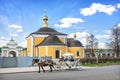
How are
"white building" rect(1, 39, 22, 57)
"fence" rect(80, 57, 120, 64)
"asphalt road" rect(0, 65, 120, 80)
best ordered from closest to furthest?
1. "white building" rect(1, 39, 22, 57)
2. "asphalt road" rect(0, 65, 120, 80)
3. "fence" rect(80, 57, 120, 64)

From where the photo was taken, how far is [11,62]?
2338 centimetres

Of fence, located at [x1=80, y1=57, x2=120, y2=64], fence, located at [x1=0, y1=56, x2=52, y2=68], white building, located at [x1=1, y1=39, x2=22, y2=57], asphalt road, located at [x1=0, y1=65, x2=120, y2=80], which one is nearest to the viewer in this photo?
white building, located at [x1=1, y1=39, x2=22, y2=57]

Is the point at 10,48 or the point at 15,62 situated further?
the point at 15,62

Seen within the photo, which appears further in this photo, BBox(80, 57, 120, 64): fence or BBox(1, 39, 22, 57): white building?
BBox(80, 57, 120, 64): fence

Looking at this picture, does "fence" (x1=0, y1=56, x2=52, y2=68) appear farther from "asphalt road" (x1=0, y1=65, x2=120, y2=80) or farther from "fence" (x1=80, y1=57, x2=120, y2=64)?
"asphalt road" (x1=0, y1=65, x2=120, y2=80)

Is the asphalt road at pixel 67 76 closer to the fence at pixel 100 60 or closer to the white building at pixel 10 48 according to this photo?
the white building at pixel 10 48

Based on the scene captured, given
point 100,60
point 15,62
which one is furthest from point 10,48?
point 100,60

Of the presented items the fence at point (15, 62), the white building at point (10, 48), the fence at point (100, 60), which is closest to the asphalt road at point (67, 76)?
the white building at point (10, 48)

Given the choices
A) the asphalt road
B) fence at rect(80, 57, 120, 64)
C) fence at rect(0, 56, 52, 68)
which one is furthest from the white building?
fence at rect(80, 57, 120, 64)

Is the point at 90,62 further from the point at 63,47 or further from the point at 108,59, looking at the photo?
the point at 63,47

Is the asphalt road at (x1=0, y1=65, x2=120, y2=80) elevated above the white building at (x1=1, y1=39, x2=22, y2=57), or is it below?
below

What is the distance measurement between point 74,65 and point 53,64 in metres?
1.87

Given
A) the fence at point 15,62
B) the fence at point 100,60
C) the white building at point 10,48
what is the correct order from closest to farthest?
the white building at point 10,48 < the fence at point 15,62 < the fence at point 100,60

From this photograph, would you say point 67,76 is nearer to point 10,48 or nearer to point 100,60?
point 10,48
